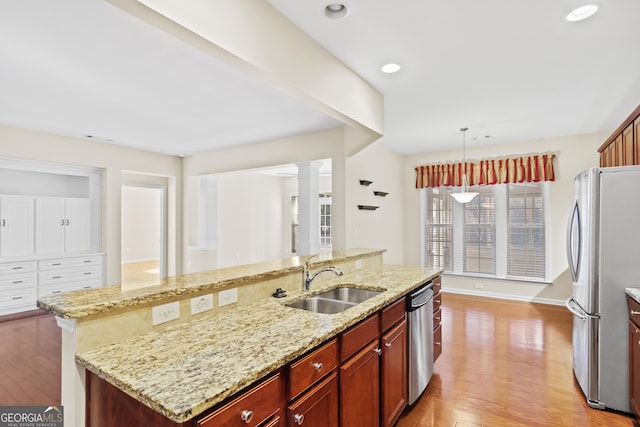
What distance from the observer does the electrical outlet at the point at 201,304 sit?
1.65 metres

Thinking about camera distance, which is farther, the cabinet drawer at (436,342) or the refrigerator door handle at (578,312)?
the cabinet drawer at (436,342)

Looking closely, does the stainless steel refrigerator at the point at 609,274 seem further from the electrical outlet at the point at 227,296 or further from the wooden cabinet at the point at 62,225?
the wooden cabinet at the point at 62,225

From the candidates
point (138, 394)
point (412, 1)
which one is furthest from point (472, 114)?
point (138, 394)

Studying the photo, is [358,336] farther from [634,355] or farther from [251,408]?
[634,355]

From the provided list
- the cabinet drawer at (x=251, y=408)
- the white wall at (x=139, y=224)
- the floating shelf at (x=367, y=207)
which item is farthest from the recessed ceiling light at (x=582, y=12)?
the white wall at (x=139, y=224)

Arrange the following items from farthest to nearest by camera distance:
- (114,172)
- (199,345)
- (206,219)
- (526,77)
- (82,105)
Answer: (206,219), (114,172), (82,105), (526,77), (199,345)

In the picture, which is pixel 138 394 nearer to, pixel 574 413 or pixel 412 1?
pixel 412 1

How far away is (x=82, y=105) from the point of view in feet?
11.9

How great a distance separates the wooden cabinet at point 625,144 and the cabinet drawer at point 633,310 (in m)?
1.52

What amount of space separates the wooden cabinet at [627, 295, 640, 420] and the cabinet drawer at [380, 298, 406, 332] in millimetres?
1555

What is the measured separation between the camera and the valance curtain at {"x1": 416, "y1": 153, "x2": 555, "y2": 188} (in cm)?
512

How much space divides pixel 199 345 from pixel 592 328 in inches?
112

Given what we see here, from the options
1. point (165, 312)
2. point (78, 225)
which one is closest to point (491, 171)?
point (165, 312)

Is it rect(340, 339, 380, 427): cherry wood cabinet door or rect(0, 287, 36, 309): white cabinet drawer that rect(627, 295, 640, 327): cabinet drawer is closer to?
rect(340, 339, 380, 427): cherry wood cabinet door
